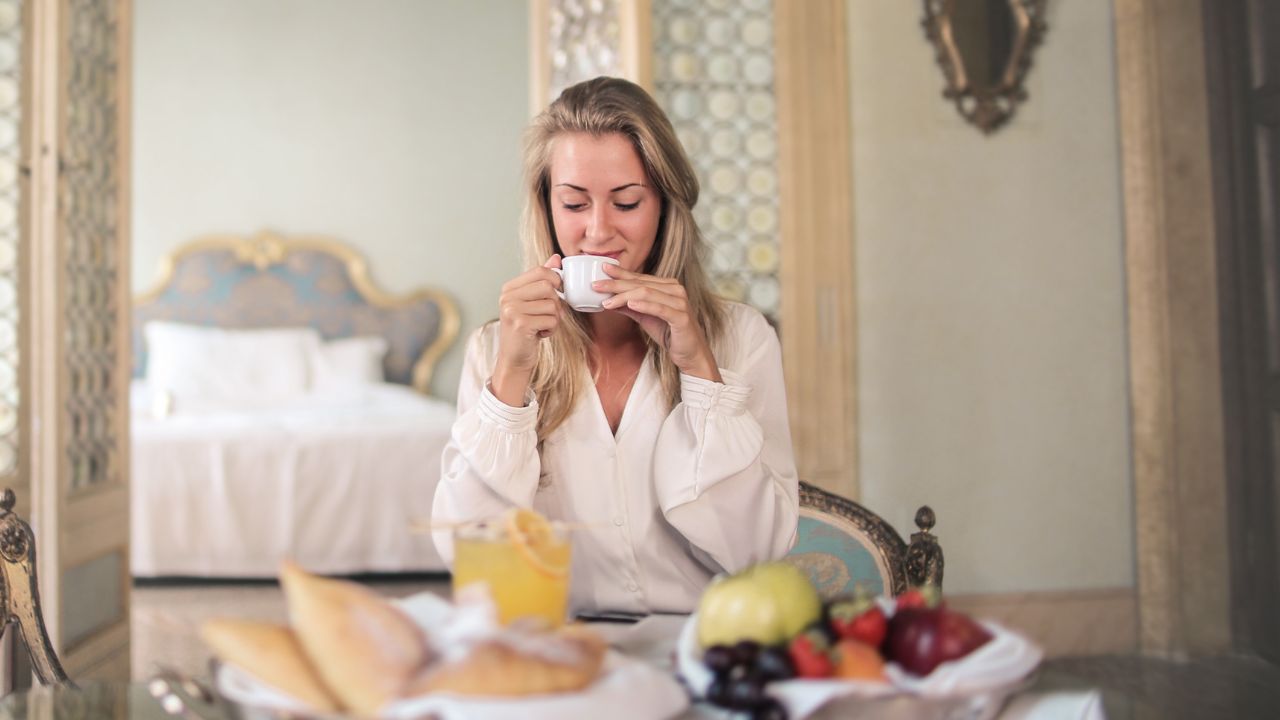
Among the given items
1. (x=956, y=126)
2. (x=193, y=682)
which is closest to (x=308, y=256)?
(x=956, y=126)

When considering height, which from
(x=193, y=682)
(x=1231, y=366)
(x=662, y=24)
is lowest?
(x=193, y=682)

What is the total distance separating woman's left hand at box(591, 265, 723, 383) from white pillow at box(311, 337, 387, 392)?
4.55 metres

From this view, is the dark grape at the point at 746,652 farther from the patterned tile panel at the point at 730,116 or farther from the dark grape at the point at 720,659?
the patterned tile panel at the point at 730,116

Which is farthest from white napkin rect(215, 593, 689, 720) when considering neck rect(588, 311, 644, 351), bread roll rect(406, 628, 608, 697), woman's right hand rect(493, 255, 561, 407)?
neck rect(588, 311, 644, 351)

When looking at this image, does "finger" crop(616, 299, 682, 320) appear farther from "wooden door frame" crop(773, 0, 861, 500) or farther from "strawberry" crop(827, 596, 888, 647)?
"wooden door frame" crop(773, 0, 861, 500)

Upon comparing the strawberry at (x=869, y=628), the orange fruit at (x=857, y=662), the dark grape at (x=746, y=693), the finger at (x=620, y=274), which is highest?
the finger at (x=620, y=274)

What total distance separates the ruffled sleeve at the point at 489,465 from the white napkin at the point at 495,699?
22.7 inches

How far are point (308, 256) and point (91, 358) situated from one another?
3.39m

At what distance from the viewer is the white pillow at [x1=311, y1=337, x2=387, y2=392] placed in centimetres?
560

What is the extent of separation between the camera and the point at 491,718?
0.56 metres

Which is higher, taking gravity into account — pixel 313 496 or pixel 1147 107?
pixel 1147 107

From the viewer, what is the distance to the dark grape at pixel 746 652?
654mm

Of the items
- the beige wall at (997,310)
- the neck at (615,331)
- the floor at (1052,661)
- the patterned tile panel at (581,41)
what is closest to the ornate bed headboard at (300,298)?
the floor at (1052,661)

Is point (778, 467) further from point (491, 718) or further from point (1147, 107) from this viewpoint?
point (1147, 107)
